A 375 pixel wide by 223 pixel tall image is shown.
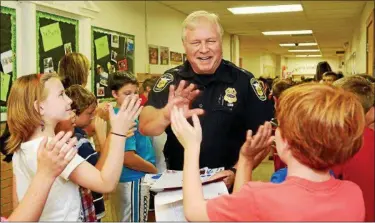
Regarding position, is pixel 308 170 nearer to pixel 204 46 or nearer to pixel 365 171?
pixel 365 171

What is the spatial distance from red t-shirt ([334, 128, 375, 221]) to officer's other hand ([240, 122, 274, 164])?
0.24 meters

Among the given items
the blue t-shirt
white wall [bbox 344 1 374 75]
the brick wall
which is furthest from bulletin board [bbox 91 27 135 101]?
white wall [bbox 344 1 374 75]

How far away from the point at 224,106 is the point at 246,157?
476 millimetres

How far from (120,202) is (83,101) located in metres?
0.83

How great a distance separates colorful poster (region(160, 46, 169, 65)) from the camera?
21.1 feet

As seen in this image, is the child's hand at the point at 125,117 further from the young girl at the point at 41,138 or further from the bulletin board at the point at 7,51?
the bulletin board at the point at 7,51

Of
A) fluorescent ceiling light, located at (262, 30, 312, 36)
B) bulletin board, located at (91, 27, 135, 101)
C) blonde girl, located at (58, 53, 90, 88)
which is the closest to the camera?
blonde girl, located at (58, 53, 90, 88)

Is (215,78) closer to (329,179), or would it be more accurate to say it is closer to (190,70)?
(190,70)

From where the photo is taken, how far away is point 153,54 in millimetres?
6129

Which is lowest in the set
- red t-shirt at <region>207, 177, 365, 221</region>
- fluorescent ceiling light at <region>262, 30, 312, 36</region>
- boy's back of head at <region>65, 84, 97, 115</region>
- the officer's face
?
red t-shirt at <region>207, 177, 365, 221</region>

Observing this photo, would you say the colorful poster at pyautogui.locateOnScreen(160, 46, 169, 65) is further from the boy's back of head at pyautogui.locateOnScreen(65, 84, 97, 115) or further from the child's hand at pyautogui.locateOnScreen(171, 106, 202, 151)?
the child's hand at pyautogui.locateOnScreen(171, 106, 202, 151)

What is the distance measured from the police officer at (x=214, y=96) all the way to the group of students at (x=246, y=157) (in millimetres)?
354

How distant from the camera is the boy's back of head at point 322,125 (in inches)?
39.7

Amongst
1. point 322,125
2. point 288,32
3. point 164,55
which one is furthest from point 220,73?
point 288,32
